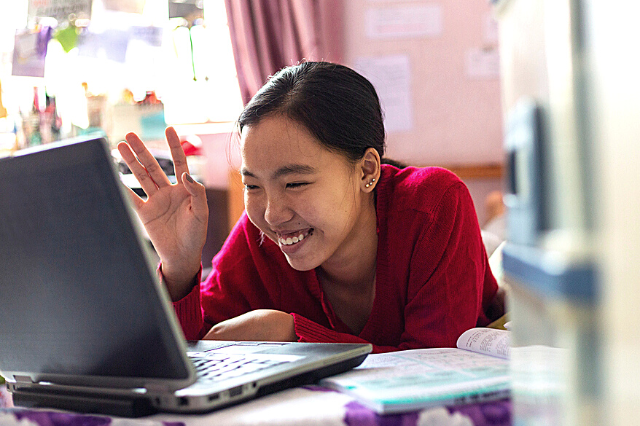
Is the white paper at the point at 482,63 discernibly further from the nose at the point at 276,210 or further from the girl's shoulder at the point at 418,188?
the nose at the point at 276,210

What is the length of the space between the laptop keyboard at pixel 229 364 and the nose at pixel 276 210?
340mm

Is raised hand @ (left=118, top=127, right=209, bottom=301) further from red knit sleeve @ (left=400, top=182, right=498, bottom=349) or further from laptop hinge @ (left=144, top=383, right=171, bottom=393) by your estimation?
laptop hinge @ (left=144, top=383, right=171, bottom=393)

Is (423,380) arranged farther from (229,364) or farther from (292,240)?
(292,240)

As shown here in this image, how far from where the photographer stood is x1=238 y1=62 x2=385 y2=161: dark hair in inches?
38.2

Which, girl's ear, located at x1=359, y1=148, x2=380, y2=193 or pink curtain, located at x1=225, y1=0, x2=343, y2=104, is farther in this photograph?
pink curtain, located at x1=225, y1=0, x2=343, y2=104

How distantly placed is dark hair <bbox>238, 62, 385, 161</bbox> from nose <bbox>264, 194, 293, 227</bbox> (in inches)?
4.6

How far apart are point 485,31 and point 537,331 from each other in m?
2.50

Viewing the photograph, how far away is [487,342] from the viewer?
0.72 metres

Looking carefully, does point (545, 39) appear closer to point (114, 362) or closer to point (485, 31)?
point (114, 362)

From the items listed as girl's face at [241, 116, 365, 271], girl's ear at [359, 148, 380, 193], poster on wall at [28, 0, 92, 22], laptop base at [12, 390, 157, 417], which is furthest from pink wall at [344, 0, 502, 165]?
laptop base at [12, 390, 157, 417]

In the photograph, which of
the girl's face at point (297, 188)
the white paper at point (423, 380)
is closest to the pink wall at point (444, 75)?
the girl's face at point (297, 188)

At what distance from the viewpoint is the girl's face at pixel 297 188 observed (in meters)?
0.91

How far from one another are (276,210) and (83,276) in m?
0.48

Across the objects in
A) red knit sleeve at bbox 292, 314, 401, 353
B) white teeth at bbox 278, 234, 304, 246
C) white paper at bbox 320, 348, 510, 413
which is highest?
white teeth at bbox 278, 234, 304, 246
